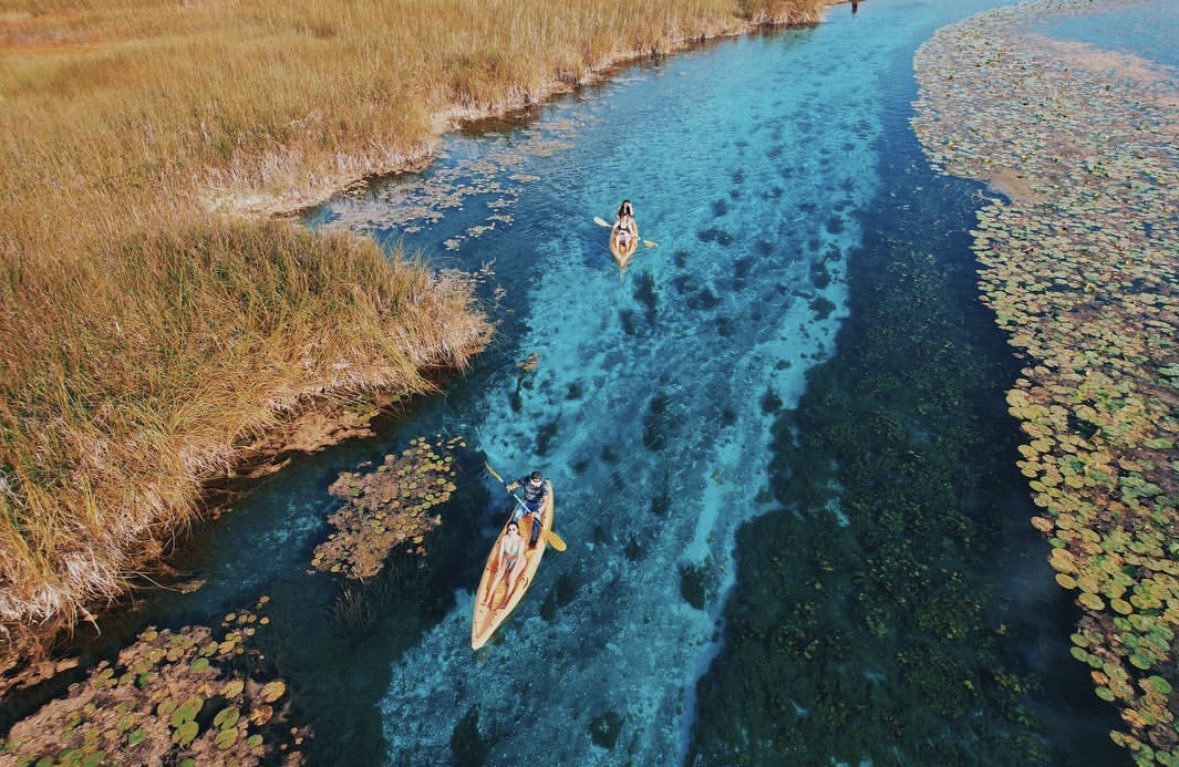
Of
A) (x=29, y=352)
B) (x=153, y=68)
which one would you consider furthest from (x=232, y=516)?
(x=153, y=68)

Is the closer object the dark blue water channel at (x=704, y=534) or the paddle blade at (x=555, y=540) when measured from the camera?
the dark blue water channel at (x=704, y=534)

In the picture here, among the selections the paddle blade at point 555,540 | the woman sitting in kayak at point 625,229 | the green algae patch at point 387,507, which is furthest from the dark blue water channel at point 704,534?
the woman sitting in kayak at point 625,229

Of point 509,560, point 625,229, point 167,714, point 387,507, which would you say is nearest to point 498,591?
point 509,560

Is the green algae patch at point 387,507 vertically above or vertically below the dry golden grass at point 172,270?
below

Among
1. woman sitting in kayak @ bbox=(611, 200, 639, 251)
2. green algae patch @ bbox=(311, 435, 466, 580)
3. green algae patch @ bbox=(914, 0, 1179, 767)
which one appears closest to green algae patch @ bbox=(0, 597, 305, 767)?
green algae patch @ bbox=(311, 435, 466, 580)

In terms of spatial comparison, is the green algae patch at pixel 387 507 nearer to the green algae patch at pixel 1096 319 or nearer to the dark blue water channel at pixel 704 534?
the dark blue water channel at pixel 704 534

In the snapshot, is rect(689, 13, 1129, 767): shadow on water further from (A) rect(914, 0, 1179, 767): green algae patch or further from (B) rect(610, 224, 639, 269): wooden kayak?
(B) rect(610, 224, 639, 269): wooden kayak

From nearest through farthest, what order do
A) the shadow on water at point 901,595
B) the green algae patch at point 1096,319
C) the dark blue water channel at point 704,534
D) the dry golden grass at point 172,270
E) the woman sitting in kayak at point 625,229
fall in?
the shadow on water at point 901,595, the dark blue water channel at point 704,534, the green algae patch at point 1096,319, the dry golden grass at point 172,270, the woman sitting in kayak at point 625,229
